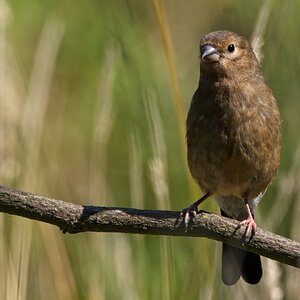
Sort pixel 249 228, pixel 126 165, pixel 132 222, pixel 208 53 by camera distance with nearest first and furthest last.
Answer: pixel 132 222
pixel 249 228
pixel 208 53
pixel 126 165

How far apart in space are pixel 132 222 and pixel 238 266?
133 cm

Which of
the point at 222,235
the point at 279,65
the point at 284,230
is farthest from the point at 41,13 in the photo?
the point at 222,235

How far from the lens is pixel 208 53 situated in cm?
468

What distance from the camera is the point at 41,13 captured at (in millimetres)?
6719

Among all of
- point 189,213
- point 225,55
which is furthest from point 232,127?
point 189,213

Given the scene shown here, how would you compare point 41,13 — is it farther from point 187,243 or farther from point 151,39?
point 187,243

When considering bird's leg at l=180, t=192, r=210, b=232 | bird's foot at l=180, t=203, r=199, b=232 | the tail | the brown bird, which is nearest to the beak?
the brown bird

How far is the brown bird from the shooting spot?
15.7 ft

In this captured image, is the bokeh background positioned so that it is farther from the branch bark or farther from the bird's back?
the branch bark

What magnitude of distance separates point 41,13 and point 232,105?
2316 millimetres

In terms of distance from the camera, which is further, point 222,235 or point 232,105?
point 232,105

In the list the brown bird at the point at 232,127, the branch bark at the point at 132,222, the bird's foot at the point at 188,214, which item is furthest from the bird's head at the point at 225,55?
the branch bark at the point at 132,222

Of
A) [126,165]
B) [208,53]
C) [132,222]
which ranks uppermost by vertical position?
[126,165]

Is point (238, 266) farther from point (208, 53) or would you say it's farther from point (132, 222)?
point (132, 222)
